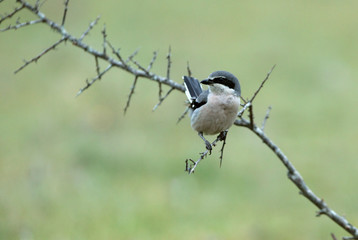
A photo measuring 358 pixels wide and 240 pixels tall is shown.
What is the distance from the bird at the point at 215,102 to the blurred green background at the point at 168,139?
4.90 meters

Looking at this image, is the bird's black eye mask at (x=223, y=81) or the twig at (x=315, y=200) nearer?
the twig at (x=315, y=200)

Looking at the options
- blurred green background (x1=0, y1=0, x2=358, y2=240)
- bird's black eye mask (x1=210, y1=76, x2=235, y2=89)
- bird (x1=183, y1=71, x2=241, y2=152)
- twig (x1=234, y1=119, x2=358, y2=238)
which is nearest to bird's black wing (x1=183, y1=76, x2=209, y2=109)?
bird (x1=183, y1=71, x2=241, y2=152)

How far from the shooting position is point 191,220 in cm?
1046

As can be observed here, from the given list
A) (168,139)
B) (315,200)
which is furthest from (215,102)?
(168,139)

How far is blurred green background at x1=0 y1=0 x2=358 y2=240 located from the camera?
34.2ft

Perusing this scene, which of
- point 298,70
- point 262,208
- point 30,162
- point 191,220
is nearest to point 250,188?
point 262,208

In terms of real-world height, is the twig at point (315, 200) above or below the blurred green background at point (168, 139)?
below

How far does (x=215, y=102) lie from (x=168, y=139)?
25.8 ft

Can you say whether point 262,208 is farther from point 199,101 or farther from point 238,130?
point 199,101

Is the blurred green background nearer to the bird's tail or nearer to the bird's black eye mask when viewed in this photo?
the bird's tail

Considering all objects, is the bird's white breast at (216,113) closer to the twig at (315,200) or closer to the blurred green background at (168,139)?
the twig at (315,200)

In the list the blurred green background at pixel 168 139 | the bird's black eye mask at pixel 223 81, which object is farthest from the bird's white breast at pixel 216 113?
the blurred green background at pixel 168 139

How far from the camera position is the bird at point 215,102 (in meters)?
4.96

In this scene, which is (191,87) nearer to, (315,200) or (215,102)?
(215,102)
